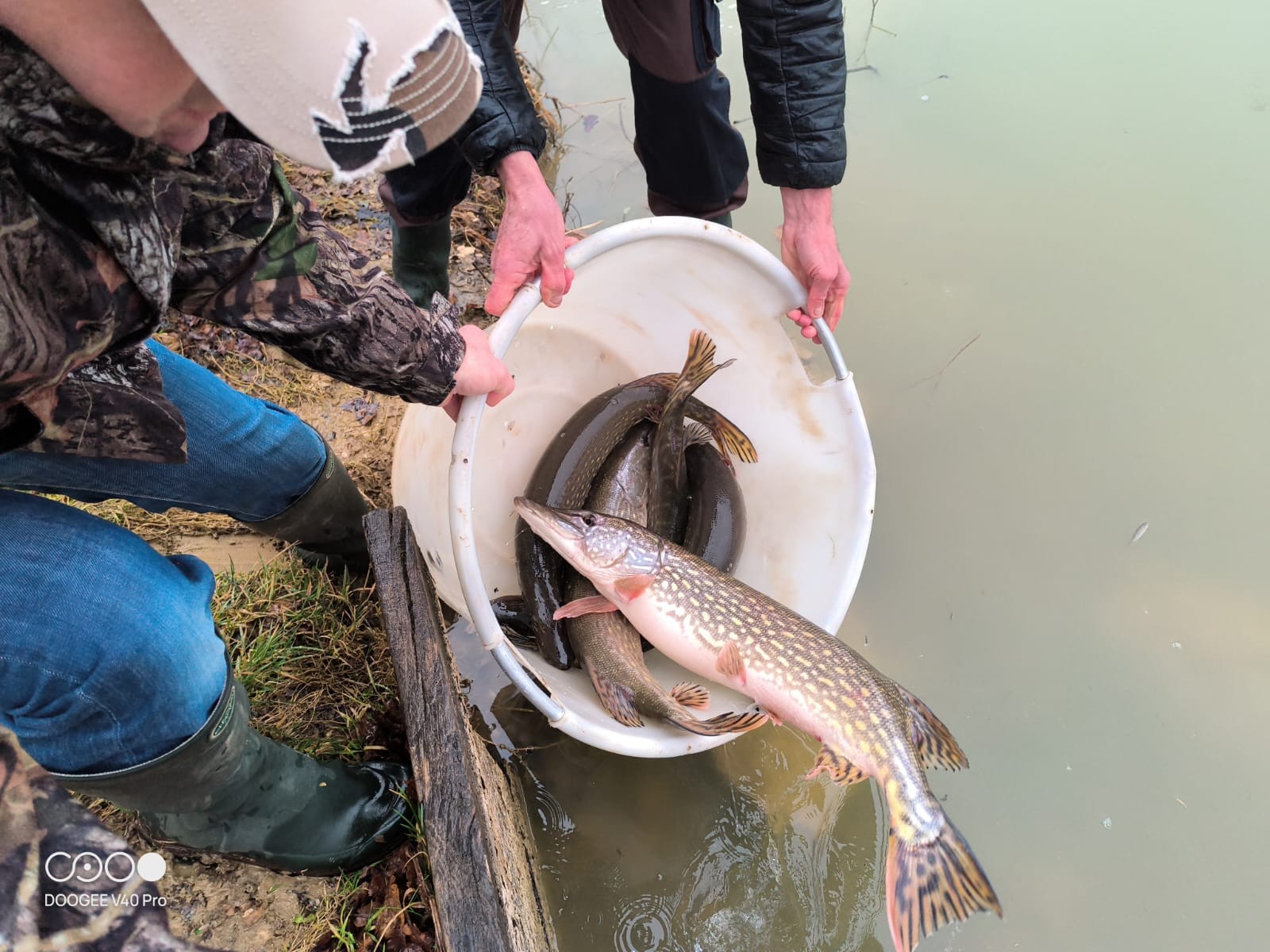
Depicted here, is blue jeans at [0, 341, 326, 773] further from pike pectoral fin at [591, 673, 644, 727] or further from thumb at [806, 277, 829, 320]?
thumb at [806, 277, 829, 320]

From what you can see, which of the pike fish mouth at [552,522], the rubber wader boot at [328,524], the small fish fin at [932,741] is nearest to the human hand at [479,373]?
the pike fish mouth at [552,522]

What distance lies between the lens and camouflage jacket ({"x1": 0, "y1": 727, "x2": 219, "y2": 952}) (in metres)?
1.01

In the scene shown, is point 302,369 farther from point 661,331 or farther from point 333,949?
point 333,949

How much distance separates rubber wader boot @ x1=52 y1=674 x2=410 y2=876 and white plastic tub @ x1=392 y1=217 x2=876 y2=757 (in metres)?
0.46

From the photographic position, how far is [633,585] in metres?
1.92

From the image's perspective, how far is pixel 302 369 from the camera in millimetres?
2633

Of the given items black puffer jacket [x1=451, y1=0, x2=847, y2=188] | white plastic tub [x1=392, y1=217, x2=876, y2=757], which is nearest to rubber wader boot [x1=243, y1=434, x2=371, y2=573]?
white plastic tub [x1=392, y1=217, x2=876, y2=757]

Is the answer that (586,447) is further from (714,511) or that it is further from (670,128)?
(670,128)

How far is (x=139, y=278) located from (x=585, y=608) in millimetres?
1248

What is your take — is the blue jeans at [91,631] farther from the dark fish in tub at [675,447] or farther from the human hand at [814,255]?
the human hand at [814,255]

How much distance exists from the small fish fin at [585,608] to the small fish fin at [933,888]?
851 millimetres

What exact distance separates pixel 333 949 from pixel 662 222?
5.62 ft

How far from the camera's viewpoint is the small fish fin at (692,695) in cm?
190
